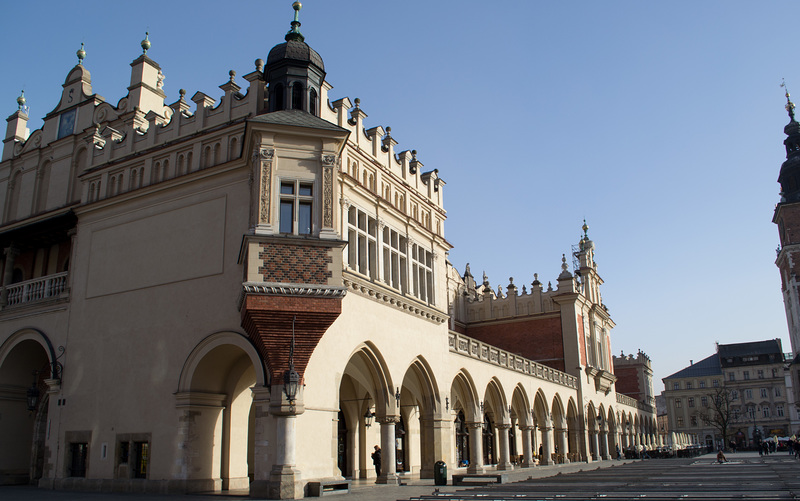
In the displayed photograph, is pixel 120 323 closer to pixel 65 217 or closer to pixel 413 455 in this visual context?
pixel 65 217

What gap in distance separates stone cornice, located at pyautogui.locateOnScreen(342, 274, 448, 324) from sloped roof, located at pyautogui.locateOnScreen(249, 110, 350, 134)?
4659mm

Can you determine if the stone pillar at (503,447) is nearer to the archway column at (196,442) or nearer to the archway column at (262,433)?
the archway column at (196,442)

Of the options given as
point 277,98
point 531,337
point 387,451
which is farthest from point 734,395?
point 277,98

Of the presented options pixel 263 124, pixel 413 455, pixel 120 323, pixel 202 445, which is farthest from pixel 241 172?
pixel 413 455

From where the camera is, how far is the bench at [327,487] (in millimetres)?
17172

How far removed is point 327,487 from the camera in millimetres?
17688

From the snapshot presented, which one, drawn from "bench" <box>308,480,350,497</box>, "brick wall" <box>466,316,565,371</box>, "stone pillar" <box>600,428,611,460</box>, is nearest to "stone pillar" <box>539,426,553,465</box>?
"brick wall" <box>466,316,565,371</box>

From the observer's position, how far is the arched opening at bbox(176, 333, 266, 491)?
19219 millimetres

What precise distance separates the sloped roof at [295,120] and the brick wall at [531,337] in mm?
30069

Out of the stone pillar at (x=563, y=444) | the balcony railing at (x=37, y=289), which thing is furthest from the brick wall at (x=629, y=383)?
the balcony railing at (x=37, y=289)

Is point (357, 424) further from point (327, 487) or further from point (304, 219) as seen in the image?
point (304, 219)

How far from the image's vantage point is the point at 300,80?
20672 millimetres

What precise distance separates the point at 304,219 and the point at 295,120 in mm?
2977

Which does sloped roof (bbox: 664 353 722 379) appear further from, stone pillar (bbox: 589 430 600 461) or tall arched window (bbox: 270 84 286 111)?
tall arched window (bbox: 270 84 286 111)
